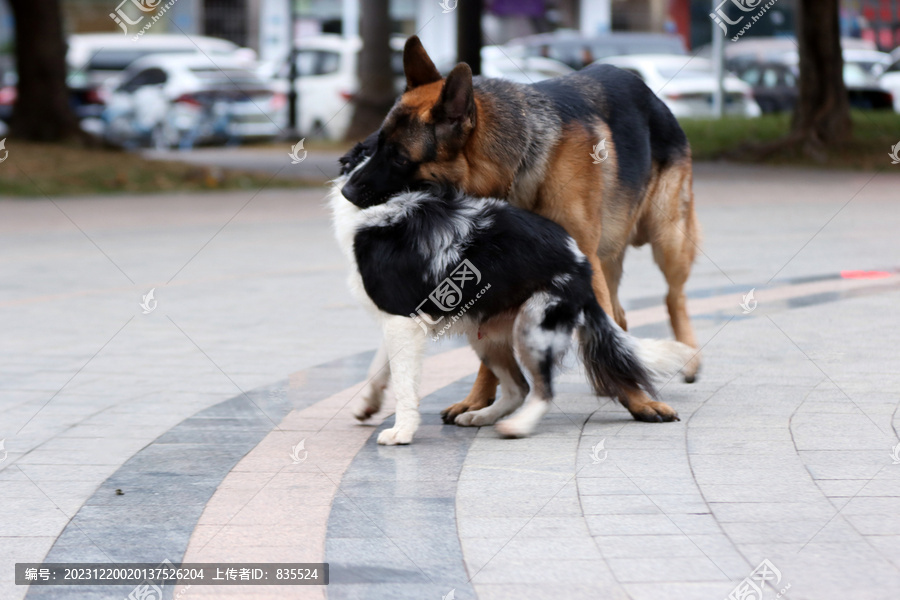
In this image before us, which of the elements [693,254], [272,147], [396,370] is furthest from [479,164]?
[272,147]

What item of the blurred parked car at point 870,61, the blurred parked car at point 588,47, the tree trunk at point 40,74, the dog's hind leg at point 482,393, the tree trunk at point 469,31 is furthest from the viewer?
the blurred parked car at point 588,47

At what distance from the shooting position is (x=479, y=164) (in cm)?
497

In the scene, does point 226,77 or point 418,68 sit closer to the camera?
point 418,68

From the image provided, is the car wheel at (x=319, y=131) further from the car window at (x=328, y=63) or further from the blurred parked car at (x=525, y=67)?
the blurred parked car at (x=525, y=67)

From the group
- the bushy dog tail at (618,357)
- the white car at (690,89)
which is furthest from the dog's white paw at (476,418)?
the white car at (690,89)

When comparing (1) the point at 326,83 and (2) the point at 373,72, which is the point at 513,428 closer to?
(2) the point at 373,72

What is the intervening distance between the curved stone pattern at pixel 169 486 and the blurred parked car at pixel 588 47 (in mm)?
25948

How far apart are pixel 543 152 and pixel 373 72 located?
62.2ft

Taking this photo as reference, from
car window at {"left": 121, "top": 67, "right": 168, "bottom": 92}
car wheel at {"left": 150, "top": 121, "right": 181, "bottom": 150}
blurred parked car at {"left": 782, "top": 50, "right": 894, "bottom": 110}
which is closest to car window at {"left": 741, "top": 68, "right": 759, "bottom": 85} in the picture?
blurred parked car at {"left": 782, "top": 50, "right": 894, "bottom": 110}

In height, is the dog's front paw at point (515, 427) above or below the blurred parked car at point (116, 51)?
above

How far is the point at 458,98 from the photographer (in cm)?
480

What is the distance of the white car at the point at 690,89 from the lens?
2594cm

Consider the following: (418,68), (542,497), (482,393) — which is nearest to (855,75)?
(482,393)

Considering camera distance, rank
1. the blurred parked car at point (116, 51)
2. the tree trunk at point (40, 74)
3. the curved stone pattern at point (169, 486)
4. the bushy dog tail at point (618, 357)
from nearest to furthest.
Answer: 1. the curved stone pattern at point (169, 486)
2. the bushy dog tail at point (618, 357)
3. the tree trunk at point (40, 74)
4. the blurred parked car at point (116, 51)
